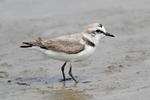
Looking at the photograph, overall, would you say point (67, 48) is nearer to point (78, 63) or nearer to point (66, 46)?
point (66, 46)

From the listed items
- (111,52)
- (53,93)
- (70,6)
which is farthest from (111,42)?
(53,93)

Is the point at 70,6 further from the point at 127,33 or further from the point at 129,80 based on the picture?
the point at 129,80

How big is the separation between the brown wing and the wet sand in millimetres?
353

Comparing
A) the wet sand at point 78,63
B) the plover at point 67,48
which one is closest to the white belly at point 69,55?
the plover at point 67,48

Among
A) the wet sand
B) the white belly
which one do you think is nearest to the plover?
the white belly

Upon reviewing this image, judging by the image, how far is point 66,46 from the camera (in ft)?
26.9

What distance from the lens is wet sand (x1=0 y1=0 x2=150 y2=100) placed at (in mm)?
7523

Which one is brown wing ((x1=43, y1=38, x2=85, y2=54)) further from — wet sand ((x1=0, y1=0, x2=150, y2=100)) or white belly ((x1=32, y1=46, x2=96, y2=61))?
wet sand ((x1=0, y1=0, x2=150, y2=100))

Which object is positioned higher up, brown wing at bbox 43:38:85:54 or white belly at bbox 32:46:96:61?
brown wing at bbox 43:38:85:54

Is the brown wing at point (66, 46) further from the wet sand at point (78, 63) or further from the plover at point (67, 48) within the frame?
the wet sand at point (78, 63)

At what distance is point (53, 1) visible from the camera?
41.3 ft

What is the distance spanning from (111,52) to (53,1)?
3.54m

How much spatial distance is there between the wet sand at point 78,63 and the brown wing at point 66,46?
1.16 feet

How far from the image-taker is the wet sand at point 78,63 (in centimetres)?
752
